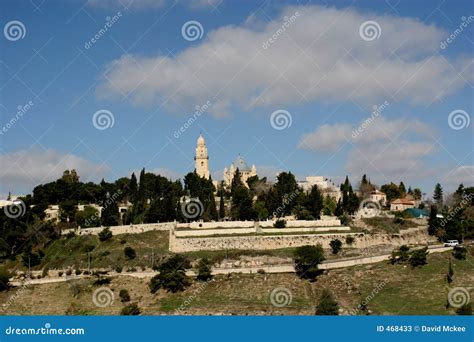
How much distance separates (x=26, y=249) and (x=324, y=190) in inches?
1600

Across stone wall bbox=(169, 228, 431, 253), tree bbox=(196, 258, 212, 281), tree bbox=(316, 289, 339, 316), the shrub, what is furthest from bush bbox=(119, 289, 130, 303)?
the shrub

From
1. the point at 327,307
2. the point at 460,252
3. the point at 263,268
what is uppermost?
the point at 460,252

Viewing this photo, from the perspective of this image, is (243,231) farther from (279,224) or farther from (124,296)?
(124,296)

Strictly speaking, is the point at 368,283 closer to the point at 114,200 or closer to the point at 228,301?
the point at 228,301

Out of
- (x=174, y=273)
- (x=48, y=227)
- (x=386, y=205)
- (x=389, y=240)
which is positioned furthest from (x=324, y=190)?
(x=174, y=273)

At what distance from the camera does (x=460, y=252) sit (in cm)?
5134

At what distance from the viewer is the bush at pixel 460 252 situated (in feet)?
167

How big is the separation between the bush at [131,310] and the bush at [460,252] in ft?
76.6

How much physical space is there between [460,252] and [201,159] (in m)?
46.6

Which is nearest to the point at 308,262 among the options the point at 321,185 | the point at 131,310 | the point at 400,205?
the point at 131,310

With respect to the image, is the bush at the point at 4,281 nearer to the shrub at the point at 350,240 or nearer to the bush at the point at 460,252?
the shrub at the point at 350,240

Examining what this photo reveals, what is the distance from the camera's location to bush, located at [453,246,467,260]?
50781 mm

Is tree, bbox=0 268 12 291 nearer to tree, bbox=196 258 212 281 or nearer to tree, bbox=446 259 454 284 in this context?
tree, bbox=196 258 212 281

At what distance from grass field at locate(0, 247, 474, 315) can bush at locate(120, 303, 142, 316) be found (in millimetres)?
941
